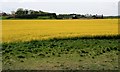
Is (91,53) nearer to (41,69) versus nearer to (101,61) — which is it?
(101,61)

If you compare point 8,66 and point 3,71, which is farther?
point 8,66

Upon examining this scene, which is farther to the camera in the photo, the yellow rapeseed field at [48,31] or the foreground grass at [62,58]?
the yellow rapeseed field at [48,31]

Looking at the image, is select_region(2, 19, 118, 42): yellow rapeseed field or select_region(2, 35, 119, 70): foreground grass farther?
select_region(2, 19, 118, 42): yellow rapeseed field

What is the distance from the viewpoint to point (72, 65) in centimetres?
1414

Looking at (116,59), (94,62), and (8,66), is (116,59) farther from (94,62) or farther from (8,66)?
(8,66)

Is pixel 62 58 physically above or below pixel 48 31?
above

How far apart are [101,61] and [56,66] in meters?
2.58

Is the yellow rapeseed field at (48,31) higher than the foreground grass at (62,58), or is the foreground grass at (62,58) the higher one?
the foreground grass at (62,58)

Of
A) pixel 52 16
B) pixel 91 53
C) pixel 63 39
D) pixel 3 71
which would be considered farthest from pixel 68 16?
pixel 3 71

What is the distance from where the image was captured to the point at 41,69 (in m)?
13.2

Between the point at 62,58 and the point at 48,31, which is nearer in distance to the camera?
the point at 62,58

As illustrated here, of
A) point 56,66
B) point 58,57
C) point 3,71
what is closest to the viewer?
point 3,71

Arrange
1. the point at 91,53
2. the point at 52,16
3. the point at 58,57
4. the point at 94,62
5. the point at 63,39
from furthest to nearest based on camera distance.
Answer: the point at 52,16 → the point at 63,39 → the point at 91,53 → the point at 58,57 → the point at 94,62

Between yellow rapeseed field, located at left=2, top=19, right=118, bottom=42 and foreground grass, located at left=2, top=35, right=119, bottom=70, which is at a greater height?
foreground grass, located at left=2, top=35, right=119, bottom=70
